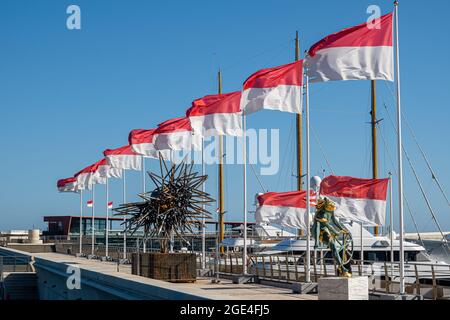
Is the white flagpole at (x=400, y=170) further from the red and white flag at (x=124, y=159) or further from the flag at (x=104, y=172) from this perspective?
the flag at (x=104, y=172)

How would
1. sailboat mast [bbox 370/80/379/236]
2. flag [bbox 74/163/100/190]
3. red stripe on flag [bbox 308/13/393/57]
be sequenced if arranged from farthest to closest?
flag [bbox 74/163/100/190], sailboat mast [bbox 370/80/379/236], red stripe on flag [bbox 308/13/393/57]

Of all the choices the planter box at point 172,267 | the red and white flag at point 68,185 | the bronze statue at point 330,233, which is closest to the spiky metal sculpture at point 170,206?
the planter box at point 172,267

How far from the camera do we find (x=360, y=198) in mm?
27969

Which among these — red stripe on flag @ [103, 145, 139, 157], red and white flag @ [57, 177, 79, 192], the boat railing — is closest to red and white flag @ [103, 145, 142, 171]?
red stripe on flag @ [103, 145, 139, 157]

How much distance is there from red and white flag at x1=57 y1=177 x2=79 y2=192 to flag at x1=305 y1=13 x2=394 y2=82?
1733 inches

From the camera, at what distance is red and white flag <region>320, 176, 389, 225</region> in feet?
90.8

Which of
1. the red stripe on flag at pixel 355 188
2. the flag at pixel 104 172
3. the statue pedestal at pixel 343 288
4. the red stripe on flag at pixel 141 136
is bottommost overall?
the statue pedestal at pixel 343 288

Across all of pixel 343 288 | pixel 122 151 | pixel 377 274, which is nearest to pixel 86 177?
pixel 122 151

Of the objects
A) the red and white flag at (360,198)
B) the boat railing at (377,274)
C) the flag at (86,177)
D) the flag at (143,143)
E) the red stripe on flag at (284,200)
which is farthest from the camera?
the flag at (86,177)

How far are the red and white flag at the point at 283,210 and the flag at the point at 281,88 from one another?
32.2 ft

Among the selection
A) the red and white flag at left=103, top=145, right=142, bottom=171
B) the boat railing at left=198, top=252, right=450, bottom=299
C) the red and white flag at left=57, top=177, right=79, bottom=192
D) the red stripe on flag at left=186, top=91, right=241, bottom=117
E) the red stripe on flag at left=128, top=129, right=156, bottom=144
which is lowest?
the boat railing at left=198, top=252, right=450, bottom=299

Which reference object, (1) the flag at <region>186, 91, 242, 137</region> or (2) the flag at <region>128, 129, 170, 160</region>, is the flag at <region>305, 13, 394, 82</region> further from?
(2) the flag at <region>128, 129, 170, 160</region>

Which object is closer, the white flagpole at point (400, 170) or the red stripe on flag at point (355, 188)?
the white flagpole at point (400, 170)

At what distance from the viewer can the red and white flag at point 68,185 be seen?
216 feet
